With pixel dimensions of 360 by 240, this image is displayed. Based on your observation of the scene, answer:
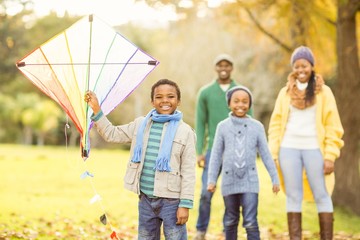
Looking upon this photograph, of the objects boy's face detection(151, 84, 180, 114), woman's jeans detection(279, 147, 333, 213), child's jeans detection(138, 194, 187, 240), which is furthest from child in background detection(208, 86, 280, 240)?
boy's face detection(151, 84, 180, 114)

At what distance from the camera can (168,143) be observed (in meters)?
4.71

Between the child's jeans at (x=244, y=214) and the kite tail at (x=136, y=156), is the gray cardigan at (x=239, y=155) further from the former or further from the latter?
the kite tail at (x=136, y=156)

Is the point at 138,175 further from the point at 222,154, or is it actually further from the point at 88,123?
the point at 222,154

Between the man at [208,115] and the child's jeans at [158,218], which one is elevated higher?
the man at [208,115]

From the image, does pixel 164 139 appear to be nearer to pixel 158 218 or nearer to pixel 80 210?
pixel 158 218

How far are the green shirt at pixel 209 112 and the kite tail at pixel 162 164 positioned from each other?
2.60 m

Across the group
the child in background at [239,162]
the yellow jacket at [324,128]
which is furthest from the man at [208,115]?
the child in background at [239,162]

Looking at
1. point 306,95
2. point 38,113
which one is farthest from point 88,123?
point 38,113

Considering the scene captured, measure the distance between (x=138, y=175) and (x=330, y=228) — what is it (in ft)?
8.15

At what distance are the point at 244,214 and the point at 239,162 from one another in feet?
1.55

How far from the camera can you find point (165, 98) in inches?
189

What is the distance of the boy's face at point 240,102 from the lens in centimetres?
598

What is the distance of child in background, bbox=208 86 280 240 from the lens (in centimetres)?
582

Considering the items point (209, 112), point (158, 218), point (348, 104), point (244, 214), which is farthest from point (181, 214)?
point (348, 104)
